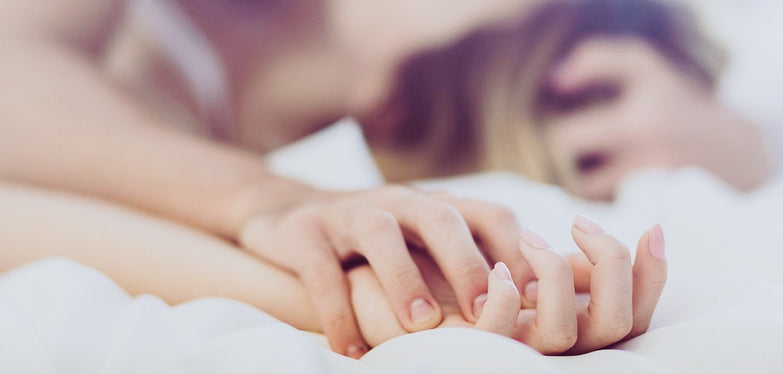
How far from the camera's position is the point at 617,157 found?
1057 millimetres

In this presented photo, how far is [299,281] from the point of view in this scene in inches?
19.3

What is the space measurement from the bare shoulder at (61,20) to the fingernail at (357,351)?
2.04ft

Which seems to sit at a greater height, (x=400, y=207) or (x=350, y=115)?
(x=350, y=115)

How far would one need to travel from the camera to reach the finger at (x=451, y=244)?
1.31 feet

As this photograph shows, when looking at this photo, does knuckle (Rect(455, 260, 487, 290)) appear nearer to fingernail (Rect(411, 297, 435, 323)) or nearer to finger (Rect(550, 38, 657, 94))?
fingernail (Rect(411, 297, 435, 323))

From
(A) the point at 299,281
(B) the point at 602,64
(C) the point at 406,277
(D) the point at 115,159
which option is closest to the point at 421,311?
(C) the point at 406,277

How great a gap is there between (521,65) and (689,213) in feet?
2.05

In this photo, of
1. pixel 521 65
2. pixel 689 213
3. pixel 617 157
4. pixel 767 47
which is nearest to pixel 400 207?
pixel 689 213

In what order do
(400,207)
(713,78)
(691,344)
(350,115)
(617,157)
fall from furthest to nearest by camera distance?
1. (350,115)
2. (713,78)
3. (617,157)
4. (400,207)
5. (691,344)

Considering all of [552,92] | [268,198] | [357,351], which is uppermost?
[552,92]

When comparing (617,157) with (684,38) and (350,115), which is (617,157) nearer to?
(684,38)

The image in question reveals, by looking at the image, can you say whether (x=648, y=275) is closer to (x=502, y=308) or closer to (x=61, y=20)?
(x=502, y=308)

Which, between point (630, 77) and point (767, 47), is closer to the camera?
point (630, 77)

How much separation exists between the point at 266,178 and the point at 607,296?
40 cm
